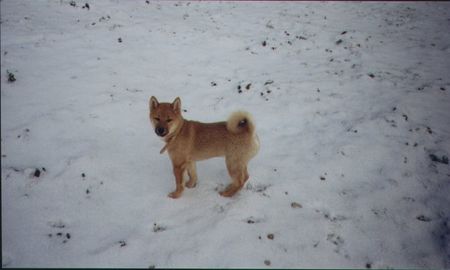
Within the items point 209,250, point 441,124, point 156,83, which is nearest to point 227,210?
point 209,250

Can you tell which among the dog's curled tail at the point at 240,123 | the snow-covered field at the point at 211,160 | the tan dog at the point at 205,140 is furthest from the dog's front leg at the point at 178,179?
the dog's curled tail at the point at 240,123

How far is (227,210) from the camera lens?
13.8 feet

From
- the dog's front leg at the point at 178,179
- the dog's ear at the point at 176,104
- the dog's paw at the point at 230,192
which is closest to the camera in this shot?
the dog's ear at the point at 176,104

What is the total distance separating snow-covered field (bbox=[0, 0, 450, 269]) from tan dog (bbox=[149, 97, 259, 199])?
1.57ft

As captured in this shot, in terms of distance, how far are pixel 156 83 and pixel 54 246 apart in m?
4.61

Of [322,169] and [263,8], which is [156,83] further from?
[263,8]

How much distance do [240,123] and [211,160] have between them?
145 cm

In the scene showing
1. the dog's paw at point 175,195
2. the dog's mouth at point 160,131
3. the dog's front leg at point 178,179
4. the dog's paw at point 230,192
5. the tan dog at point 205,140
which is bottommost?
the dog's paw at point 230,192

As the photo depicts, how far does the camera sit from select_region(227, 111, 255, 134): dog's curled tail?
414 cm

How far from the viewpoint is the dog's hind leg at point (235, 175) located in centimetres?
439

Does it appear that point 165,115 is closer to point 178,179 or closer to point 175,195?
point 178,179

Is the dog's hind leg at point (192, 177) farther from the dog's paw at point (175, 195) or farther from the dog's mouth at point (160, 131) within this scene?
the dog's mouth at point (160, 131)

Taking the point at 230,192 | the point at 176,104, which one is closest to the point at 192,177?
the point at 230,192

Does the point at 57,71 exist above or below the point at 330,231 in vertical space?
above
